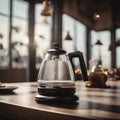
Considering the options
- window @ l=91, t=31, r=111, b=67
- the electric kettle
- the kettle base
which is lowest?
the kettle base

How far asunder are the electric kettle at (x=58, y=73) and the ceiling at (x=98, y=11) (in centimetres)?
877

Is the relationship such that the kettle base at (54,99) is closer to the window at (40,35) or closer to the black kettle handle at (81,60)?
the black kettle handle at (81,60)

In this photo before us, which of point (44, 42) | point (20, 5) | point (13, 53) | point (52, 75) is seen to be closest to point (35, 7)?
point (20, 5)

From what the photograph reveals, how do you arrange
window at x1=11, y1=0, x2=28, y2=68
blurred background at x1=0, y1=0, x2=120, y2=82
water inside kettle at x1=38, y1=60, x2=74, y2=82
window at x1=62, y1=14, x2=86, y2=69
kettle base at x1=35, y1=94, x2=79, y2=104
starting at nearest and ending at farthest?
kettle base at x1=35, y1=94, x2=79, y2=104
water inside kettle at x1=38, y1=60, x2=74, y2=82
blurred background at x1=0, y1=0, x2=120, y2=82
window at x1=11, y1=0, x2=28, y2=68
window at x1=62, y1=14, x2=86, y2=69

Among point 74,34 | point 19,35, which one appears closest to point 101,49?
point 74,34

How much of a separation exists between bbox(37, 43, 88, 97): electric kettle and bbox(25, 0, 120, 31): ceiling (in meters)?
8.77

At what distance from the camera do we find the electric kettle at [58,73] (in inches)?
45.5

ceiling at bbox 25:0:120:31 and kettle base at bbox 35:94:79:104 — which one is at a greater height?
ceiling at bbox 25:0:120:31

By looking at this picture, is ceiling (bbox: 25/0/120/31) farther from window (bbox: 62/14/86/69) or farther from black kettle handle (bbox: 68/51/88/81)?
black kettle handle (bbox: 68/51/88/81)

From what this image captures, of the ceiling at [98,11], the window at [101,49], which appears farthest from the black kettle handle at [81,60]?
the window at [101,49]

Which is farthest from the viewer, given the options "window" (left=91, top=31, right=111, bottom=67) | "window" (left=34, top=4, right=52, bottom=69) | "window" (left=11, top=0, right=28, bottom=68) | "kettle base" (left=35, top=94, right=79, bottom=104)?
"window" (left=91, top=31, right=111, bottom=67)

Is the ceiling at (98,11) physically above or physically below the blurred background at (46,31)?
above

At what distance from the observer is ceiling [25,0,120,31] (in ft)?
33.6

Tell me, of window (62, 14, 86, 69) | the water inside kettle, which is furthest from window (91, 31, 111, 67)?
the water inside kettle
